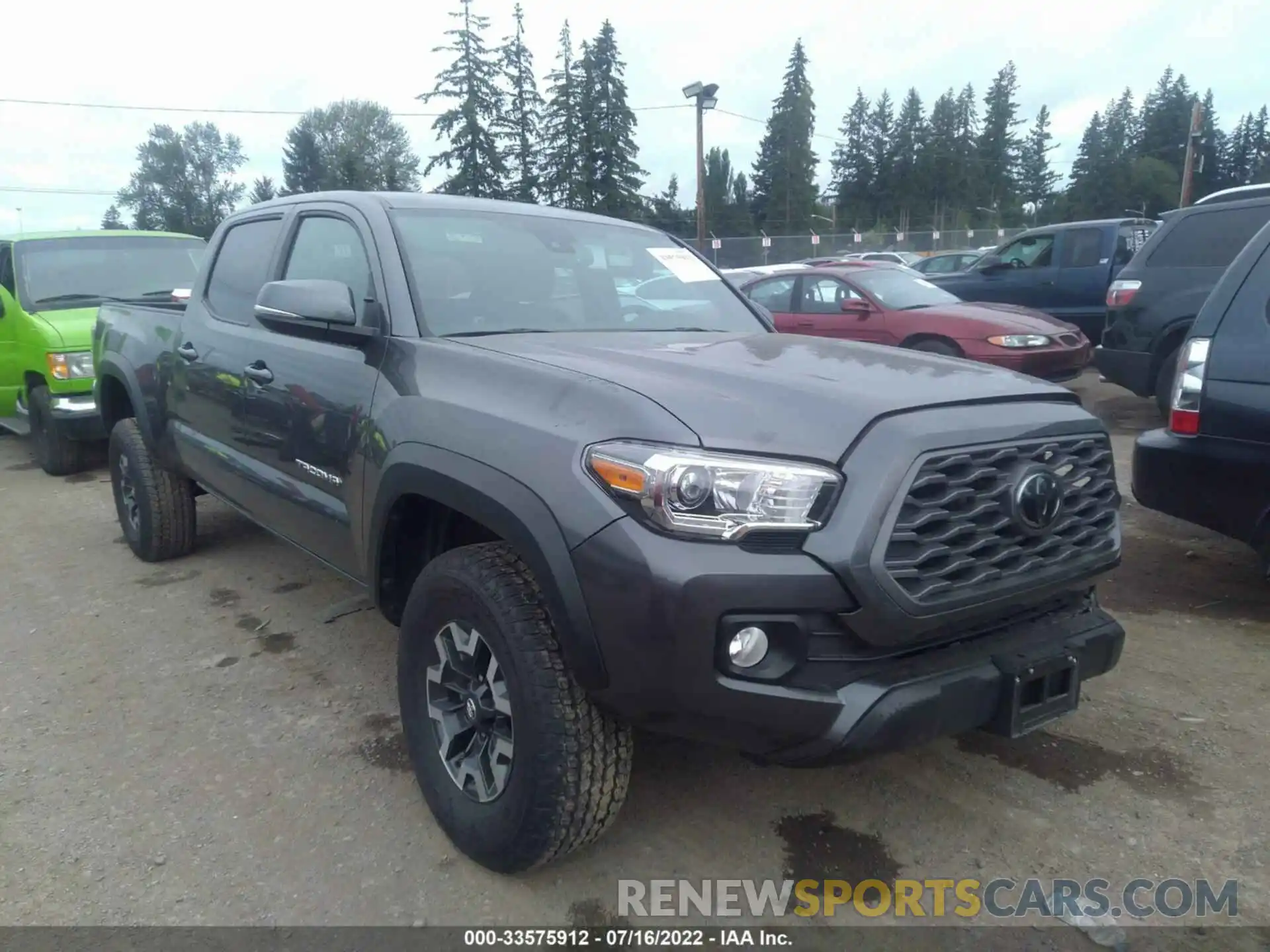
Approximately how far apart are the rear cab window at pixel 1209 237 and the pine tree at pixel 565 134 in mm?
35577

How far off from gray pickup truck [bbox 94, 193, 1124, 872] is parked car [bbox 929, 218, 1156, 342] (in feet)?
29.0

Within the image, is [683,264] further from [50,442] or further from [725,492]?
[50,442]

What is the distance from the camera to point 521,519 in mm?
2201

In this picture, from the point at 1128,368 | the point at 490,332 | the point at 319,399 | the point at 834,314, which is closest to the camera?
the point at 490,332

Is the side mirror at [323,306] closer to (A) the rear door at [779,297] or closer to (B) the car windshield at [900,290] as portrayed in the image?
(B) the car windshield at [900,290]

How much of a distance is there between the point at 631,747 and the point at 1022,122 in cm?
8886

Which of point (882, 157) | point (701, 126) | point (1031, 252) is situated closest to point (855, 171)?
point (882, 157)

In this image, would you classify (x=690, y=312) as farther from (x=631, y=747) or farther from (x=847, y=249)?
(x=847, y=249)

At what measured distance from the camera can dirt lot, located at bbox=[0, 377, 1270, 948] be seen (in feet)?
8.11

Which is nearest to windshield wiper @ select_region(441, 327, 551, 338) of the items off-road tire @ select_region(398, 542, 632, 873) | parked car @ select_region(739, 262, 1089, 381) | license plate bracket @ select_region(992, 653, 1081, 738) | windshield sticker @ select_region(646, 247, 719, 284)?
off-road tire @ select_region(398, 542, 632, 873)

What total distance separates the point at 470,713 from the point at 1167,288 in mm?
7336

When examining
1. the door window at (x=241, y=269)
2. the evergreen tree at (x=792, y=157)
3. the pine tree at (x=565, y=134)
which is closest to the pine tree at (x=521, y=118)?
the pine tree at (x=565, y=134)

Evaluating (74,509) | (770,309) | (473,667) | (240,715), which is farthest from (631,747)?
(770,309)

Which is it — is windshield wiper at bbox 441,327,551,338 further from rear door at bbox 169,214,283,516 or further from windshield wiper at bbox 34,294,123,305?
windshield wiper at bbox 34,294,123,305
